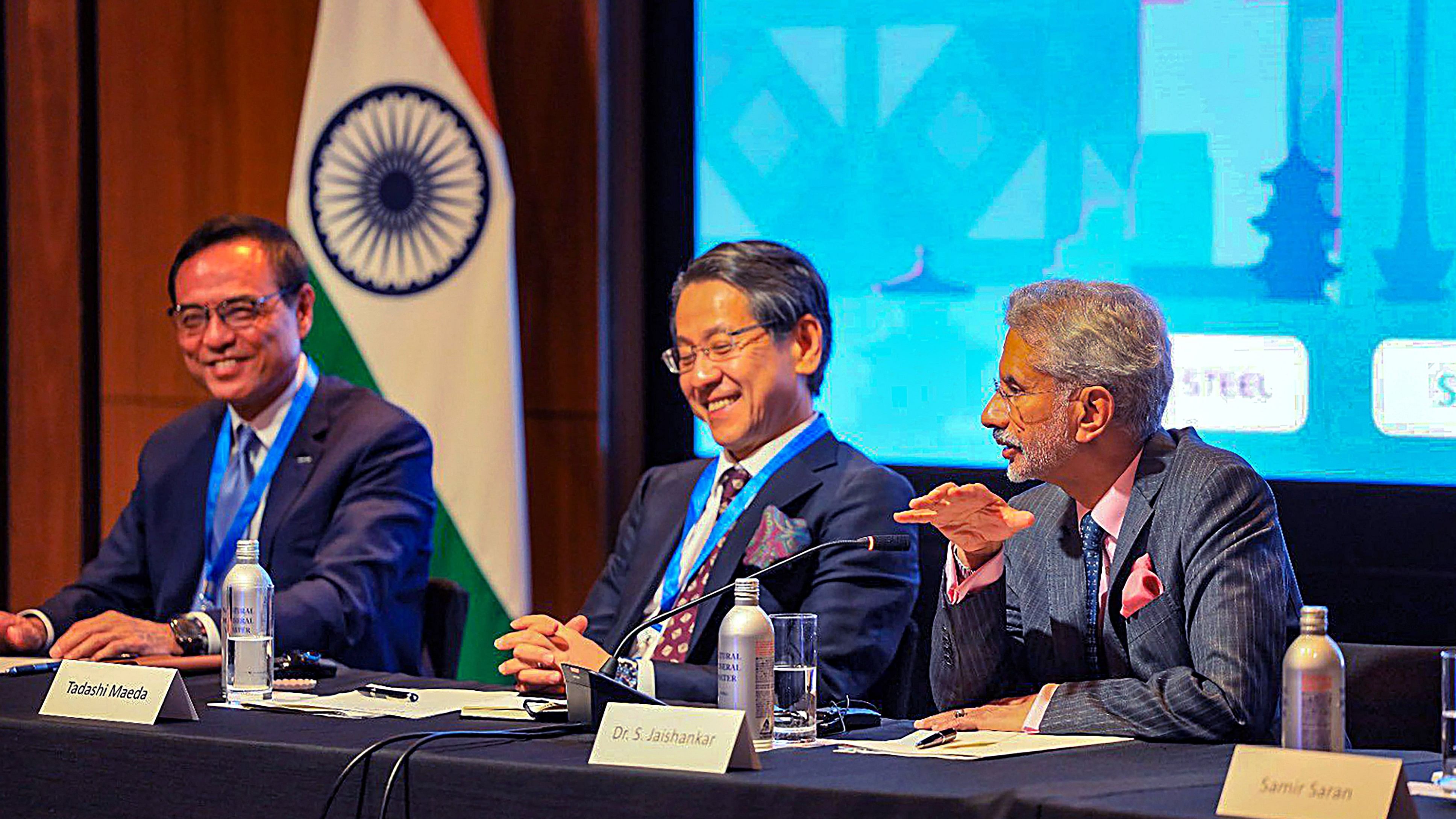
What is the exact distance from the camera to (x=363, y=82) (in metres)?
4.55

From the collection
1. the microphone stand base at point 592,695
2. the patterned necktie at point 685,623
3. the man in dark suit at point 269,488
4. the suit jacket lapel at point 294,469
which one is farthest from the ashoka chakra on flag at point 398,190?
the microphone stand base at point 592,695

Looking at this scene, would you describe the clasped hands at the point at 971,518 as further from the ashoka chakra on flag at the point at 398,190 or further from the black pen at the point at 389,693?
the ashoka chakra on flag at the point at 398,190

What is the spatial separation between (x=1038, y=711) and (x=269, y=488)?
1.82 meters

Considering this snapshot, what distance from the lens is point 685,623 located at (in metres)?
3.24

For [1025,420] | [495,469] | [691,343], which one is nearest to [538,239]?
[495,469]

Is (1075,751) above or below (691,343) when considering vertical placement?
below

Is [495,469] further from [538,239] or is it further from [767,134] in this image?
[767,134]

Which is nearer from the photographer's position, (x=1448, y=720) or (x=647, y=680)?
(x=1448, y=720)

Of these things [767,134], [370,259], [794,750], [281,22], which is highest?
[281,22]

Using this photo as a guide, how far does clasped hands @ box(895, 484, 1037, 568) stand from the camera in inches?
100

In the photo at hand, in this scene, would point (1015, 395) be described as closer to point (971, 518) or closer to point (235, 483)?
point (971, 518)

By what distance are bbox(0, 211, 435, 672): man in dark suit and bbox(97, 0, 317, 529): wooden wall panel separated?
4.45 feet

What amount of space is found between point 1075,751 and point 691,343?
4.44 feet

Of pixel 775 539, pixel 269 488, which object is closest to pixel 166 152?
pixel 269 488
